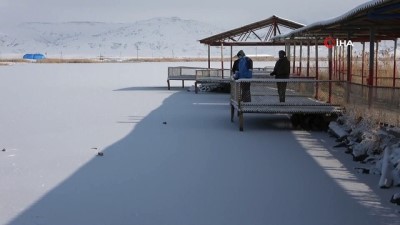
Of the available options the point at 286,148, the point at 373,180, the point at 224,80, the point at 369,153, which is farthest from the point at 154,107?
the point at 373,180

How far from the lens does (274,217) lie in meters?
6.59

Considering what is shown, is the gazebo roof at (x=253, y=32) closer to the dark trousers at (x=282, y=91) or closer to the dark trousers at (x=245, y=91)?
the dark trousers at (x=282, y=91)

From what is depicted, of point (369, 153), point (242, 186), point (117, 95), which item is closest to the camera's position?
point (242, 186)

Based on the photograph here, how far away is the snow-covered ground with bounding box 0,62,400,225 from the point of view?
6.74 meters

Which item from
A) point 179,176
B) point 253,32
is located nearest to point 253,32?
point 253,32

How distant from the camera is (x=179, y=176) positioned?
8797 mm

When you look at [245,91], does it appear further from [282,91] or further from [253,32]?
[253,32]

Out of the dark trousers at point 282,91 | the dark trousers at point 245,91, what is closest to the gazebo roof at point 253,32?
the dark trousers at point 282,91

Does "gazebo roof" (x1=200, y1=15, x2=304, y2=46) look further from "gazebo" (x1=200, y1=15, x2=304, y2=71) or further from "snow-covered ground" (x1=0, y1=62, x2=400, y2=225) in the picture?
"snow-covered ground" (x1=0, y1=62, x2=400, y2=225)

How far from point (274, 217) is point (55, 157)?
16.9 ft

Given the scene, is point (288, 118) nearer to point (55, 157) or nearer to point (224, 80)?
point (55, 157)

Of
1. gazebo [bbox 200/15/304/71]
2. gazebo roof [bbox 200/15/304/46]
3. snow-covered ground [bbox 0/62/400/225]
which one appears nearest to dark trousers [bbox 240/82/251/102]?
snow-covered ground [bbox 0/62/400/225]

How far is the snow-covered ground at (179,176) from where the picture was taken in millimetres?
6738

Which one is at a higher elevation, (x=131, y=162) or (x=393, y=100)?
(x=393, y=100)
